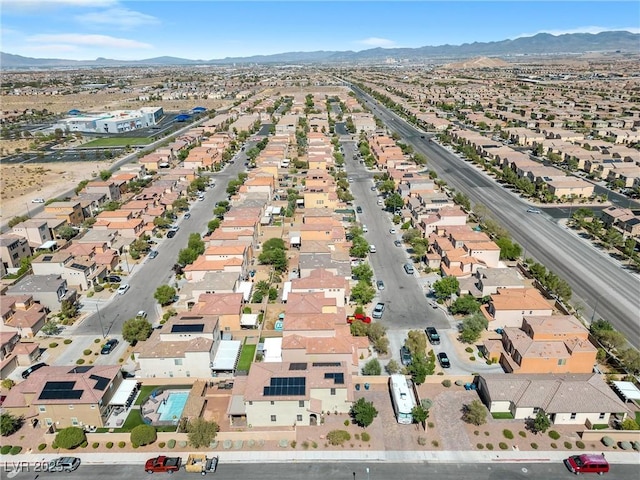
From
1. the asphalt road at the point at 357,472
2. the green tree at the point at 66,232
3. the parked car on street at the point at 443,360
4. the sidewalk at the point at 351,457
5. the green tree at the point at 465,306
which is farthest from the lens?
the green tree at the point at 66,232

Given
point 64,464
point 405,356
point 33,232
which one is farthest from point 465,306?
point 33,232

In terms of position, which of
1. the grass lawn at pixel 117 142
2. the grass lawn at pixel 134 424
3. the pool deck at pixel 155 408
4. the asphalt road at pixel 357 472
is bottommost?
the asphalt road at pixel 357 472

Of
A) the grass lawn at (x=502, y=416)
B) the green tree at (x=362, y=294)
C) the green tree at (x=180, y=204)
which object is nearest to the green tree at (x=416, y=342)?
the grass lawn at (x=502, y=416)

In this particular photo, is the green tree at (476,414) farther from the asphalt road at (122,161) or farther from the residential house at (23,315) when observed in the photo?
the asphalt road at (122,161)

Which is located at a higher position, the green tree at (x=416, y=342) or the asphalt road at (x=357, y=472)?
the green tree at (x=416, y=342)

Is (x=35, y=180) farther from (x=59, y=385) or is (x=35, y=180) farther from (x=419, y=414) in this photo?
(x=419, y=414)

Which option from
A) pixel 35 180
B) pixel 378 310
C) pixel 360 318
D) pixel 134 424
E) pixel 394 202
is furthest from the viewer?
pixel 35 180
